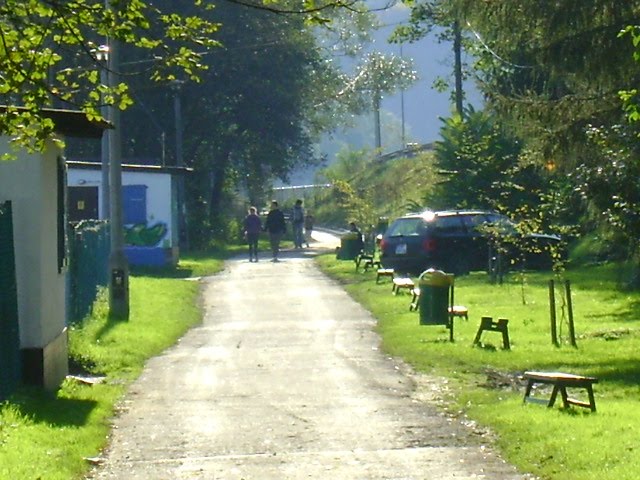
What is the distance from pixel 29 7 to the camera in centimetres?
877

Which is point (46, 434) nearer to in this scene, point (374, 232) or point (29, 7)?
point (29, 7)

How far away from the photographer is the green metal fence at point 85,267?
62.8ft

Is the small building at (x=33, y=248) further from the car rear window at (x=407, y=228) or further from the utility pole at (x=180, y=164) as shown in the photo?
the utility pole at (x=180, y=164)

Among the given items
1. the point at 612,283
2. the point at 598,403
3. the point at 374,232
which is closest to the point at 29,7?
the point at 598,403

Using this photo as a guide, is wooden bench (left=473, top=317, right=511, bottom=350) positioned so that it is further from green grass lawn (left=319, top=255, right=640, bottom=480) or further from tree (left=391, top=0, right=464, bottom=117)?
tree (left=391, top=0, right=464, bottom=117)

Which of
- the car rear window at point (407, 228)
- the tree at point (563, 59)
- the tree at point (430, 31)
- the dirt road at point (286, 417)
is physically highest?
the tree at point (430, 31)

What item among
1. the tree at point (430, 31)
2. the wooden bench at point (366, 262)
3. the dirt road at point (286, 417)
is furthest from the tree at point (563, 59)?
the tree at point (430, 31)

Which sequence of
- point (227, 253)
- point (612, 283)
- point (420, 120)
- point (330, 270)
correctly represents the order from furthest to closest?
point (420, 120) < point (227, 253) < point (330, 270) < point (612, 283)

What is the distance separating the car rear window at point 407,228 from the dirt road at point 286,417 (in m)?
9.83

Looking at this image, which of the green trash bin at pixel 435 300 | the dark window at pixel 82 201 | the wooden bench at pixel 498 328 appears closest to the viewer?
the wooden bench at pixel 498 328

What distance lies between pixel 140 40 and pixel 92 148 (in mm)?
40253

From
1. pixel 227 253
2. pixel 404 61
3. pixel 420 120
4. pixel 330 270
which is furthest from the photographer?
pixel 420 120

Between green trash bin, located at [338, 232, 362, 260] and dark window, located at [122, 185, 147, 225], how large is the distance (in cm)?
612

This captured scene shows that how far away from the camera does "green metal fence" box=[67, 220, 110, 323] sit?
19.2 metres
